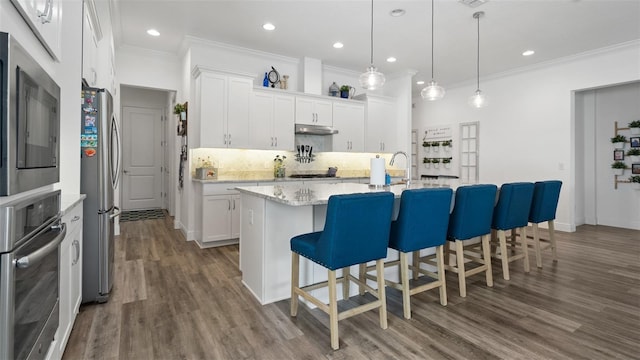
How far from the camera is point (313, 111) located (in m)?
5.81

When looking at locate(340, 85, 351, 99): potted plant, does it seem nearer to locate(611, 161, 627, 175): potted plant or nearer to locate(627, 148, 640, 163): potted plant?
locate(611, 161, 627, 175): potted plant

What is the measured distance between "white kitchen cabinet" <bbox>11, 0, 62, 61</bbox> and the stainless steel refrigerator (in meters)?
0.68

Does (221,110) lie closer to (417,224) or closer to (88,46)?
(88,46)

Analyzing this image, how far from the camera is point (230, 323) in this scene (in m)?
2.38

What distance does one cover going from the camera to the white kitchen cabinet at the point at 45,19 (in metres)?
1.40

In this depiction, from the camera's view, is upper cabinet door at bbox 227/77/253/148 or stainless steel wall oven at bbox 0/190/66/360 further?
upper cabinet door at bbox 227/77/253/148

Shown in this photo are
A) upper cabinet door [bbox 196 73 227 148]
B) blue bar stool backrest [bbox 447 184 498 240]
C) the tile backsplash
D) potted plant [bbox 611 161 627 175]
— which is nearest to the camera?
blue bar stool backrest [bbox 447 184 498 240]

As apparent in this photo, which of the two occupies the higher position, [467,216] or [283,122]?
[283,122]

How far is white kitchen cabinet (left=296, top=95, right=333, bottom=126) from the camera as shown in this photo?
566 cm

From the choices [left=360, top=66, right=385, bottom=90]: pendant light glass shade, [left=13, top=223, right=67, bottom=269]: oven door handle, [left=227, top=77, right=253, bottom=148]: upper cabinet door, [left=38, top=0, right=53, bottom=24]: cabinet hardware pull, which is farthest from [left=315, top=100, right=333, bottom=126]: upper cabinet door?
[left=13, top=223, right=67, bottom=269]: oven door handle

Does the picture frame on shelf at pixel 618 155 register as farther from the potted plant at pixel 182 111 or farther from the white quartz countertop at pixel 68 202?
Result: the white quartz countertop at pixel 68 202

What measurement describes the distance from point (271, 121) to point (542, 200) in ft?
12.4

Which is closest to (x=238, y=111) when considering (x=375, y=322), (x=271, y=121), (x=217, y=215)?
(x=271, y=121)

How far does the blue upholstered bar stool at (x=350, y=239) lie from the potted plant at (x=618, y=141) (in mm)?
6159
